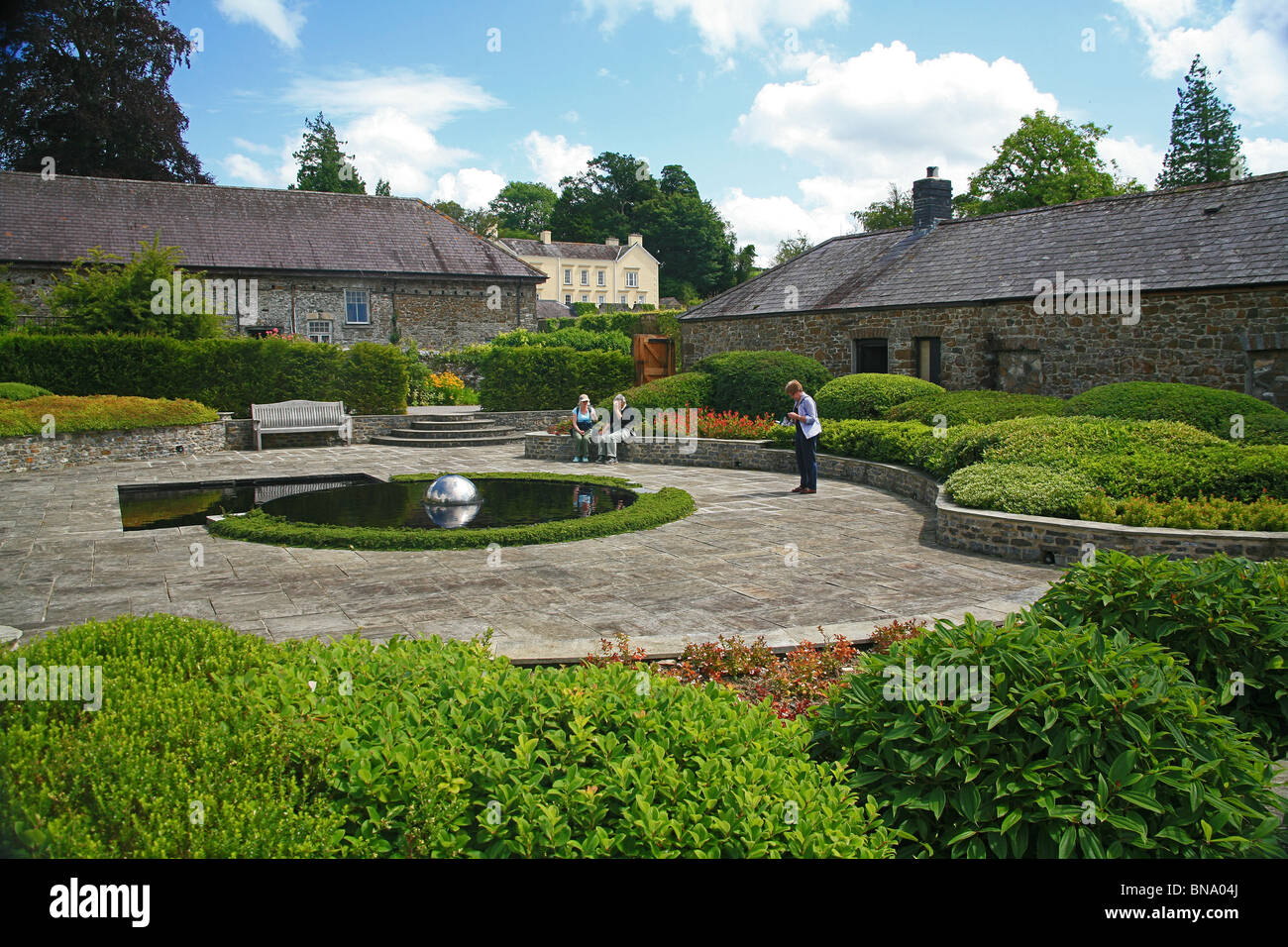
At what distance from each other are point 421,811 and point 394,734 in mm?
481

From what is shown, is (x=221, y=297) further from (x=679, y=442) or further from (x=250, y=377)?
(x=679, y=442)

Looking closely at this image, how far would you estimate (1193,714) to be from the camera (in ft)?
11.3

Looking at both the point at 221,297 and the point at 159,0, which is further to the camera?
the point at 159,0

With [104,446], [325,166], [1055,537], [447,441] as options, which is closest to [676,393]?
[447,441]

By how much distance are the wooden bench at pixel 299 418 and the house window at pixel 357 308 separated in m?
12.8

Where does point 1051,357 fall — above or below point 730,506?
above

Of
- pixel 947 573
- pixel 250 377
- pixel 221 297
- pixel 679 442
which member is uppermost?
pixel 221 297

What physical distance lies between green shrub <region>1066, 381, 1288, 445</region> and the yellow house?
2539 inches

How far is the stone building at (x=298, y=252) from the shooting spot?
99.7ft

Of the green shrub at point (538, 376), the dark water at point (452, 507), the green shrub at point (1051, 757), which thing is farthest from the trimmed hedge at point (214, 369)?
the green shrub at point (1051, 757)

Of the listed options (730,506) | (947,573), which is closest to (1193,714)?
(947,573)

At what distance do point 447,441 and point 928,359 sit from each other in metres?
12.2

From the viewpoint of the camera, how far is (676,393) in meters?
20.6
